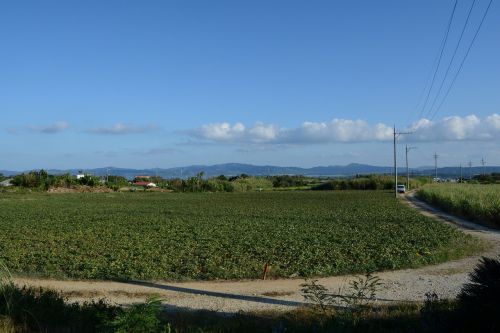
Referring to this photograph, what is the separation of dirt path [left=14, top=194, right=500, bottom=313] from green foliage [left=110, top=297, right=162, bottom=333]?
4.67 metres

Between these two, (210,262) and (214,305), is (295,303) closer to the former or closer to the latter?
(214,305)

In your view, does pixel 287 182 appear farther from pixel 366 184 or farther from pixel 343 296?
pixel 343 296

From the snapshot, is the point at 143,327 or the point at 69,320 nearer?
the point at 143,327

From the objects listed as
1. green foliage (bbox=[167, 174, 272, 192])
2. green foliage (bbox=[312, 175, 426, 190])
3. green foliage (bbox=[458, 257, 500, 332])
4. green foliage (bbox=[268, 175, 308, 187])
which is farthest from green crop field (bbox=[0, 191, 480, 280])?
green foliage (bbox=[268, 175, 308, 187])

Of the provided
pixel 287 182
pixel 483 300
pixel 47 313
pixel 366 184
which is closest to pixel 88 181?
pixel 366 184

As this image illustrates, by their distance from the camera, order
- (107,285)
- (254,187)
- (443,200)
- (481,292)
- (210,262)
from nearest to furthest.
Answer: (481,292) → (107,285) → (210,262) → (443,200) → (254,187)

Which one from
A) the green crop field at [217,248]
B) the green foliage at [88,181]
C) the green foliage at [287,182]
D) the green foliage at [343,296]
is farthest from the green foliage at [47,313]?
the green foliage at [287,182]

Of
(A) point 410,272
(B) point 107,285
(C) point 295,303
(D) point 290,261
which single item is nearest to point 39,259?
(B) point 107,285

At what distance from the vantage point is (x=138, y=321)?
5566 millimetres

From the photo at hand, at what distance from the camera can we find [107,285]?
1299cm

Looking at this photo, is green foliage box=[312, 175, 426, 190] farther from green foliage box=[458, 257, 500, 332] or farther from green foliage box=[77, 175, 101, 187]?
green foliage box=[458, 257, 500, 332]

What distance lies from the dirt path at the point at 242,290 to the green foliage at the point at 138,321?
4.67 meters

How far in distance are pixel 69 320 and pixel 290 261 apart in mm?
9769

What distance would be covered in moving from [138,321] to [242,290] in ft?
23.4
